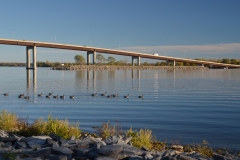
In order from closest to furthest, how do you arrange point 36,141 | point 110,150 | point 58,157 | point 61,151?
point 58,157 < point 110,150 < point 61,151 < point 36,141

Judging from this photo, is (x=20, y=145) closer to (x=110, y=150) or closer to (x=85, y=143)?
(x=85, y=143)

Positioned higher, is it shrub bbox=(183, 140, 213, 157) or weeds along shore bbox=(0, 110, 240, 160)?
weeds along shore bbox=(0, 110, 240, 160)

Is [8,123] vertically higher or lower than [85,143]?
lower

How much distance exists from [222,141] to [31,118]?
1105cm

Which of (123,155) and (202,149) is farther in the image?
(202,149)

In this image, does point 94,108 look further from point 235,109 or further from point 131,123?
point 235,109

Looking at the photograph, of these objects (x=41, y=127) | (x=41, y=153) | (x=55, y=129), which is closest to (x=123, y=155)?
(x=41, y=153)

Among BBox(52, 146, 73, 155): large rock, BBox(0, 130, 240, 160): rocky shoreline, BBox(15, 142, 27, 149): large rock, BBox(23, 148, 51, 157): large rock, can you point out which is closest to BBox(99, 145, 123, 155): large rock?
BBox(0, 130, 240, 160): rocky shoreline

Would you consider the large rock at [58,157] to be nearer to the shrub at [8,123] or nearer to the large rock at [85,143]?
the large rock at [85,143]

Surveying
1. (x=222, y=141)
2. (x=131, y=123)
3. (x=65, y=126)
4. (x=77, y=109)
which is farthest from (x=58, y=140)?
(x=77, y=109)

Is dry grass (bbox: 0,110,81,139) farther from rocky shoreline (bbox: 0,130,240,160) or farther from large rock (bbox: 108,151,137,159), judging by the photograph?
large rock (bbox: 108,151,137,159)

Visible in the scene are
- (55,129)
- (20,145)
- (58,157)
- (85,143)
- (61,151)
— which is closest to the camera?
(58,157)

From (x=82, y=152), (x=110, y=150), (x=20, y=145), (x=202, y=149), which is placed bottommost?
(x=202, y=149)

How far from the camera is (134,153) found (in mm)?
8688
